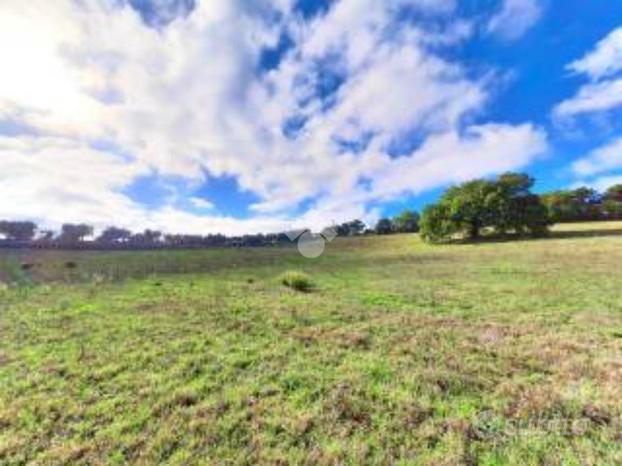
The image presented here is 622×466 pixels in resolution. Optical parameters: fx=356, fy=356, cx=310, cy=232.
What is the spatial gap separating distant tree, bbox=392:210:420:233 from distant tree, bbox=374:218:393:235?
12.8ft

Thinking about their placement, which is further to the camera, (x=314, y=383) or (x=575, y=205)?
(x=575, y=205)

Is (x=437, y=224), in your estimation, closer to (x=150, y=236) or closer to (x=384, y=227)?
(x=384, y=227)

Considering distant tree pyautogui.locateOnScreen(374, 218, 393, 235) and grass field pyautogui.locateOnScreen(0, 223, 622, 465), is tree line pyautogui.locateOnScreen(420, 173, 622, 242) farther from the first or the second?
grass field pyautogui.locateOnScreen(0, 223, 622, 465)

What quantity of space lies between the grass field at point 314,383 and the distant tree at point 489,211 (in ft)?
134

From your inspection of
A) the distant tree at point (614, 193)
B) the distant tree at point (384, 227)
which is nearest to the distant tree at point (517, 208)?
the distant tree at point (384, 227)

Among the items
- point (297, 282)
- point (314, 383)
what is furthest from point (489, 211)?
point (314, 383)

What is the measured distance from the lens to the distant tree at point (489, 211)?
48.3 m

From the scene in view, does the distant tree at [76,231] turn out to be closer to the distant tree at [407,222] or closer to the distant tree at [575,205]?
the distant tree at [407,222]

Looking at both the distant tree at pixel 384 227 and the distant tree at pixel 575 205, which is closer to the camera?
the distant tree at pixel 575 205

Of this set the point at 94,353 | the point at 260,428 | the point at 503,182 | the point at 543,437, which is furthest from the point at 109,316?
the point at 503,182

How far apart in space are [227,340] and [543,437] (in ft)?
19.5

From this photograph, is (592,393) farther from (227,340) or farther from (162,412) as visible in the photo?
(227,340)

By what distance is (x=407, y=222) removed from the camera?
8388 cm

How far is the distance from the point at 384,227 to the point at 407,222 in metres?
10.1
